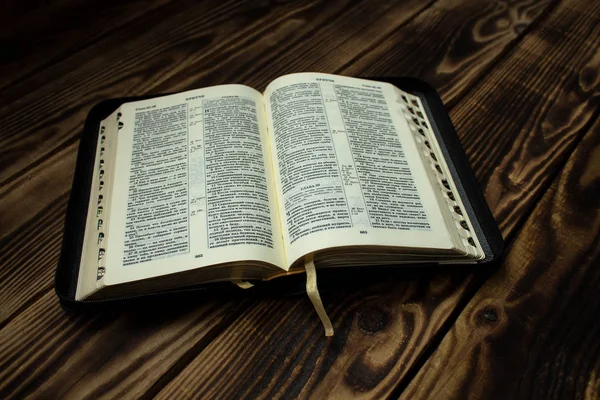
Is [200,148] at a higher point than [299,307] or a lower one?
higher

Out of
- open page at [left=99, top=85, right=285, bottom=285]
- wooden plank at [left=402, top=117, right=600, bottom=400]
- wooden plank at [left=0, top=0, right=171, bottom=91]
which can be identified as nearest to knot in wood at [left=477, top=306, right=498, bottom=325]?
wooden plank at [left=402, top=117, right=600, bottom=400]

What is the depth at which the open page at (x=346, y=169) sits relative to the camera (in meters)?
0.55

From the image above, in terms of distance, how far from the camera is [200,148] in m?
0.64

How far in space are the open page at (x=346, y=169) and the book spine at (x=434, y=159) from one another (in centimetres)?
2

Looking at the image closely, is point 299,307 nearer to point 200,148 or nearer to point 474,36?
point 200,148

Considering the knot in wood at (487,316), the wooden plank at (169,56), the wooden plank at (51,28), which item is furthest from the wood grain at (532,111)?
the wooden plank at (51,28)

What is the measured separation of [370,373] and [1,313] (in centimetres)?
44

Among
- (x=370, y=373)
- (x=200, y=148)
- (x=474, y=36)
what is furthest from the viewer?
(x=474, y=36)

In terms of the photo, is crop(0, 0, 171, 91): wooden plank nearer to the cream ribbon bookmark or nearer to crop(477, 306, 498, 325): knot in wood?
the cream ribbon bookmark

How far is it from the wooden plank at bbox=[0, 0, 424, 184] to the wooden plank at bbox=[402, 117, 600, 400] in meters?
0.47

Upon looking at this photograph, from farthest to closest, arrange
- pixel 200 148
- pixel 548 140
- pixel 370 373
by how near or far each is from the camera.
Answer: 1. pixel 548 140
2. pixel 200 148
3. pixel 370 373

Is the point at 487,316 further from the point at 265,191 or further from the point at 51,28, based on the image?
the point at 51,28

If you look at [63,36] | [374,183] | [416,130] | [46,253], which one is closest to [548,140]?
[416,130]

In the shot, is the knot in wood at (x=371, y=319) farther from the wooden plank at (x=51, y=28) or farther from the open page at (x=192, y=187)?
the wooden plank at (x=51, y=28)
